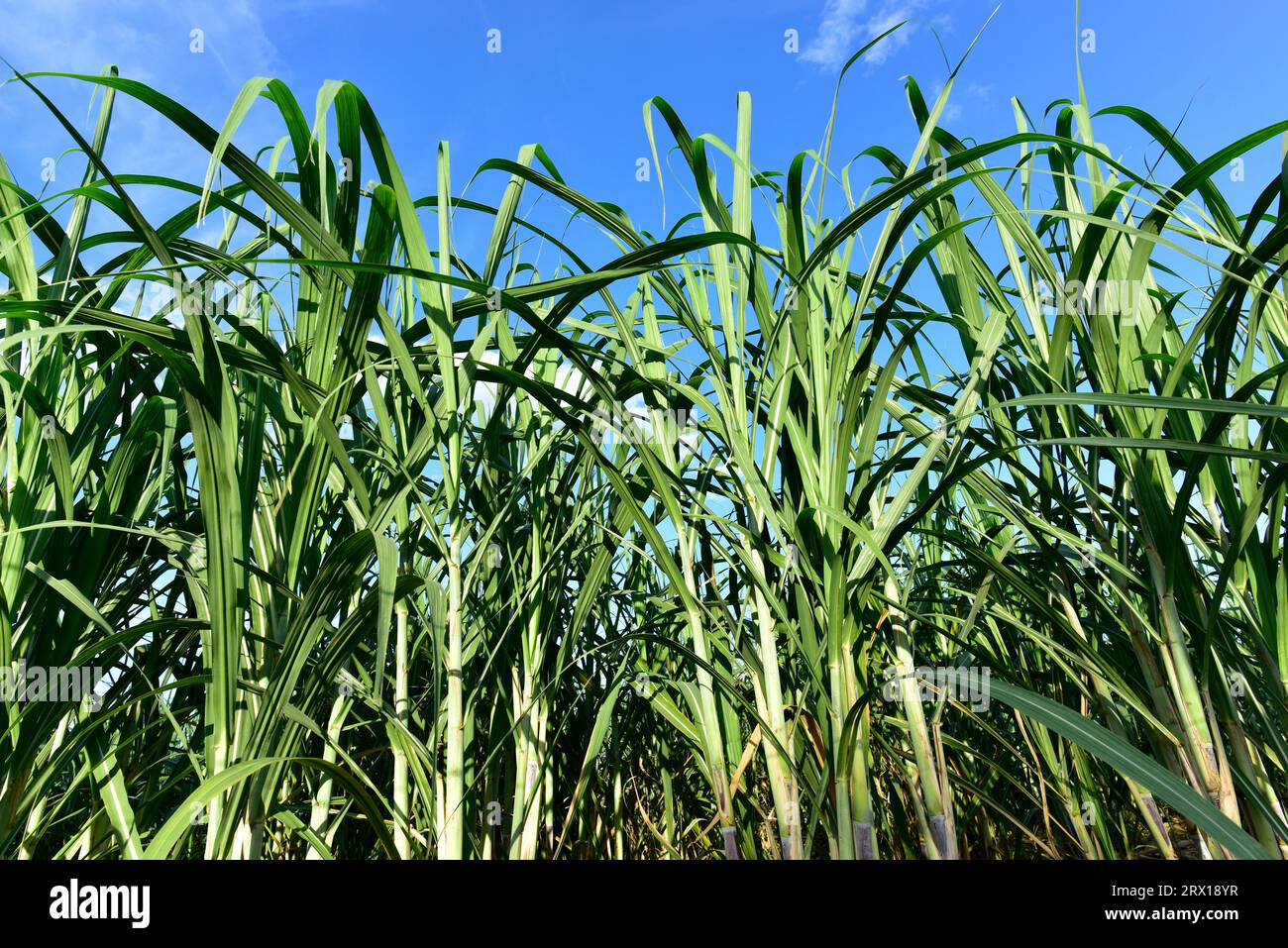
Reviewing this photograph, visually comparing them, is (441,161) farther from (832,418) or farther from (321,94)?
(832,418)

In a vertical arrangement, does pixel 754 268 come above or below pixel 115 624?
above

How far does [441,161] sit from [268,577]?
2.00 ft

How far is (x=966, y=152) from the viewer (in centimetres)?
78

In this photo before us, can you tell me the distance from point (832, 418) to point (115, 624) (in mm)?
1032

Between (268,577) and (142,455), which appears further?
(142,455)

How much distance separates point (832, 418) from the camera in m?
0.84

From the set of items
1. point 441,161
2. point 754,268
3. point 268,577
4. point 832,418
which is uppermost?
point 441,161
